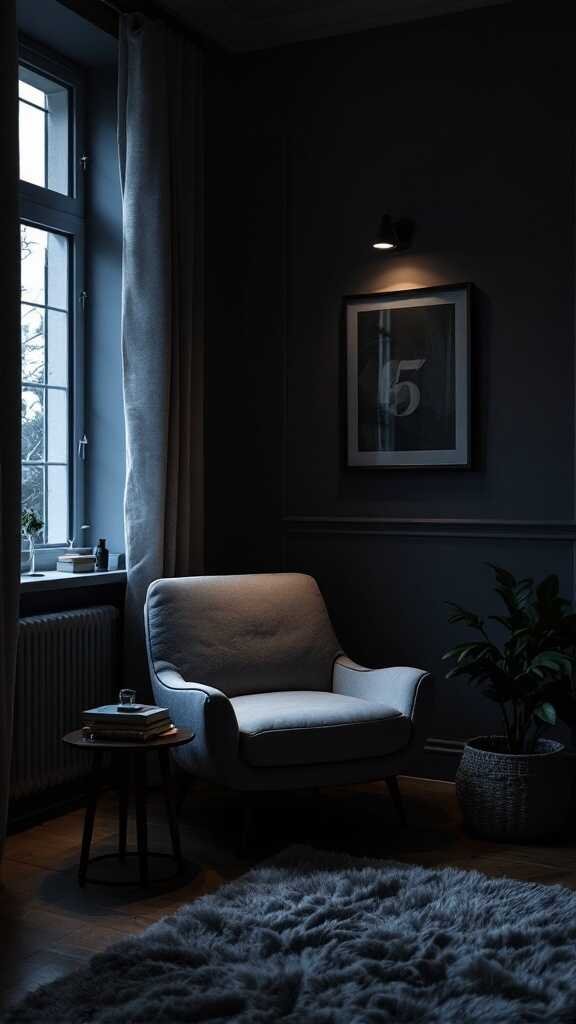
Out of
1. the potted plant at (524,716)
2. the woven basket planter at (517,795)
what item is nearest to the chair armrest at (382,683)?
the potted plant at (524,716)

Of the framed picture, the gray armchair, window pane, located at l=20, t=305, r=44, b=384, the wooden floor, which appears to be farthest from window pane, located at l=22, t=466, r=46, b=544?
the framed picture

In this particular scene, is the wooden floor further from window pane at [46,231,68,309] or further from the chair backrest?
window pane at [46,231,68,309]

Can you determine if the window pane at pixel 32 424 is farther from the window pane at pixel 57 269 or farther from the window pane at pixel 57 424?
the window pane at pixel 57 269

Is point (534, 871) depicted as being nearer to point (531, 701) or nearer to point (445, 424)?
point (531, 701)

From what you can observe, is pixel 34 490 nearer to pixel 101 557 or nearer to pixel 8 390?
pixel 101 557

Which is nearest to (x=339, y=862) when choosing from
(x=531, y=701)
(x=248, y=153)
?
(x=531, y=701)

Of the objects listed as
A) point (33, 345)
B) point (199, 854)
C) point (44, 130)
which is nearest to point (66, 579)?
point (33, 345)

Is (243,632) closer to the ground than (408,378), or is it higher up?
closer to the ground

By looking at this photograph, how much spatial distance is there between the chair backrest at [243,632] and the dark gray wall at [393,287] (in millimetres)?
395

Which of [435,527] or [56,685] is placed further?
[435,527]

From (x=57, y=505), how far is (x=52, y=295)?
0.81 meters

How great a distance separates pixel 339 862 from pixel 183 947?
0.73 metres

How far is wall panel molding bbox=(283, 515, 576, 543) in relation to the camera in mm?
3834

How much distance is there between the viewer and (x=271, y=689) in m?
3.72
